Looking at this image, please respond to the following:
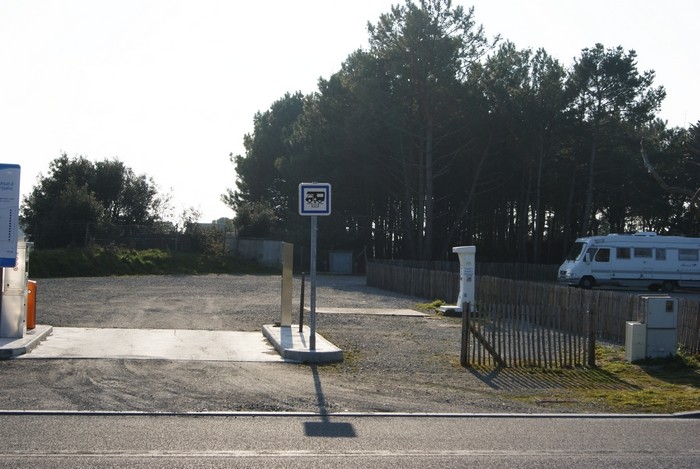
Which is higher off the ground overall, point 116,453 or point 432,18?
point 432,18

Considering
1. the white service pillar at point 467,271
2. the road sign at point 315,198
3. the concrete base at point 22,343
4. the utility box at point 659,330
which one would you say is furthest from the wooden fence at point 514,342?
the white service pillar at point 467,271

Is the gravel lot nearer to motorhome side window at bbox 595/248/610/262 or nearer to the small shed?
motorhome side window at bbox 595/248/610/262

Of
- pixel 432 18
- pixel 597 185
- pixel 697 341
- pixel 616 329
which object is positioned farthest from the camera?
pixel 597 185

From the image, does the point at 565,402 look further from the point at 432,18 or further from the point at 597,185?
the point at 597,185

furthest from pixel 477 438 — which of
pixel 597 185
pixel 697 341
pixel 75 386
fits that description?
pixel 597 185

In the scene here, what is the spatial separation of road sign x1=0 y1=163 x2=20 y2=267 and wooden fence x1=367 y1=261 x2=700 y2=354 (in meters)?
8.08

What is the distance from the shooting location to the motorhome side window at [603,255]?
4334 centimetres

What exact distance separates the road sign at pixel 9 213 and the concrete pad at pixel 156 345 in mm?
1681

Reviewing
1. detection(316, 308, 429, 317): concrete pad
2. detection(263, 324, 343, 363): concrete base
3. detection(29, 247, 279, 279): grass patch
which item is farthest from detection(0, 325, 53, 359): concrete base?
detection(29, 247, 279, 279): grass patch

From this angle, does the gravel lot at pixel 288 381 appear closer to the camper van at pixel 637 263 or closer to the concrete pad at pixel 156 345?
the concrete pad at pixel 156 345

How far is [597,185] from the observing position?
59.5 meters

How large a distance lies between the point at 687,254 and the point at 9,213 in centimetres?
3640

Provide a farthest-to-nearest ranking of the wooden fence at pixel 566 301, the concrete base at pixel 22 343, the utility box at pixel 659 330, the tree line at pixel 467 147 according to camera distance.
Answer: the tree line at pixel 467 147
the wooden fence at pixel 566 301
the utility box at pixel 659 330
the concrete base at pixel 22 343

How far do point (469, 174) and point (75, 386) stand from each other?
48.9 meters
